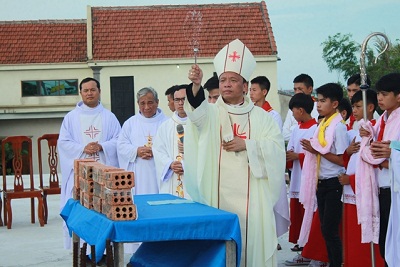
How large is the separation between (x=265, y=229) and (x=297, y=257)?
2.79m

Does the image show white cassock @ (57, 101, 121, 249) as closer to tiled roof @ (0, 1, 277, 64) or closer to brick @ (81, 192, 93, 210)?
brick @ (81, 192, 93, 210)

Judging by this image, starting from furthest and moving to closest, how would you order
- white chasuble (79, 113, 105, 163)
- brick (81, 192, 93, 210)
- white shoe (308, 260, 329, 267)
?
1. white chasuble (79, 113, 105, 163)
2. white shoe (308, 260, 329, 267)
3. brick (81, 192, 93, 210)

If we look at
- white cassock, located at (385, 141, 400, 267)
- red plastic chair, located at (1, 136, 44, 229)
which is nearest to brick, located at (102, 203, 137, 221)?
white cassock, located at (385, 141, 400, 267)

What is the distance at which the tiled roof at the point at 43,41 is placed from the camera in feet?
129

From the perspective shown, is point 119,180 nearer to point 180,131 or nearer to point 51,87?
point 180,131

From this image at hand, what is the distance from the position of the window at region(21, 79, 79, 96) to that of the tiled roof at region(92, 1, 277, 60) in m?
1.93

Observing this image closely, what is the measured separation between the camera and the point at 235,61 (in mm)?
6641

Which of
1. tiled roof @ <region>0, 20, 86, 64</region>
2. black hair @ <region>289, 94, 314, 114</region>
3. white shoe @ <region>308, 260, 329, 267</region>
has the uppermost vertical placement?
tiled roof @ <region>0, 20, 86, 64</region>

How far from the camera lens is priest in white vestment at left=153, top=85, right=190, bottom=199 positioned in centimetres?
877

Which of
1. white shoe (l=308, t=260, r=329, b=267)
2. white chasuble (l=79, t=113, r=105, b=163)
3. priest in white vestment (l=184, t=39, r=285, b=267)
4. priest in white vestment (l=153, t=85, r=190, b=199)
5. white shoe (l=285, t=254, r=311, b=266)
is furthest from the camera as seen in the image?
white chasuble (l=79, t=113, r=105, b=163)

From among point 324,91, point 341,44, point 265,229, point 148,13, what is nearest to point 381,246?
point 265,229

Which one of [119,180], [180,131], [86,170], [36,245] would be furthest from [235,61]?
[36,245]

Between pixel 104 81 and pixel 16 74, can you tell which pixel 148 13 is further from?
pixel 16 74

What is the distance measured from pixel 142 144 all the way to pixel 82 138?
74cm
